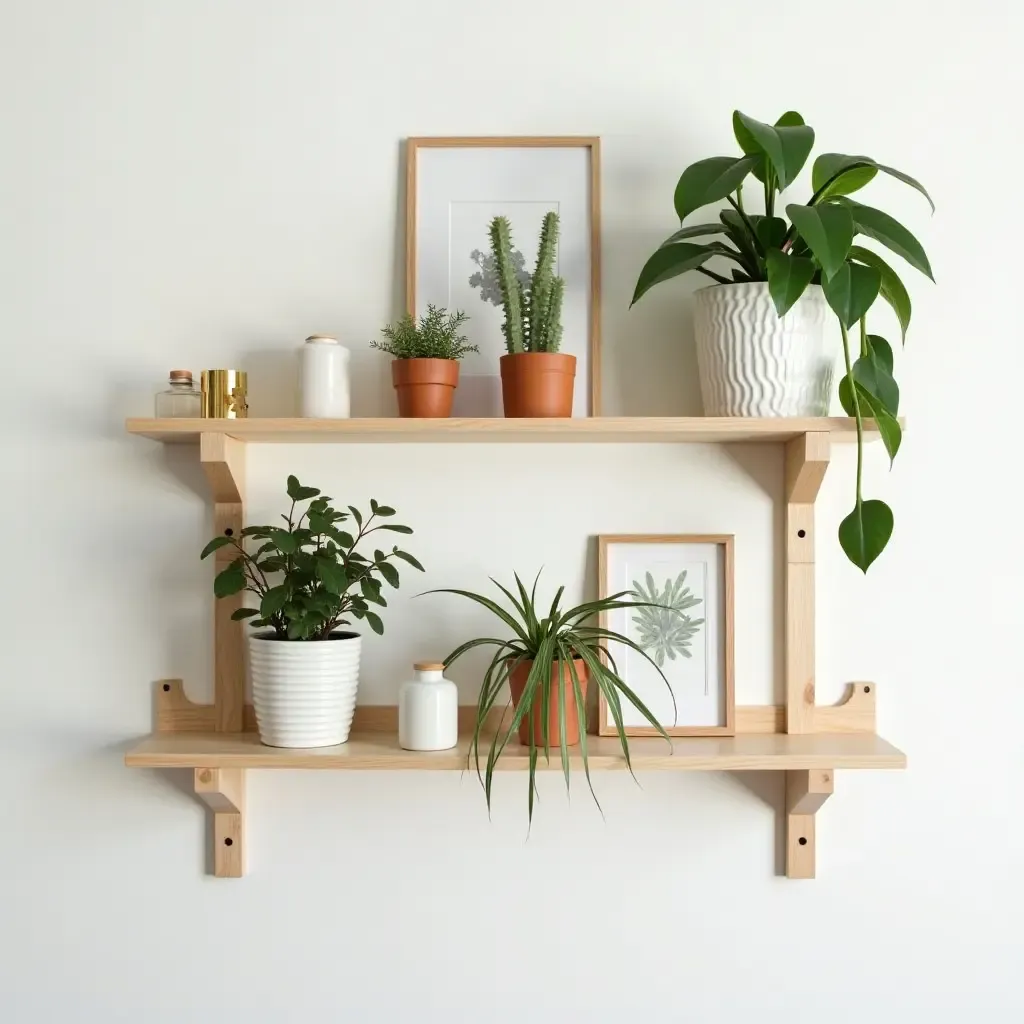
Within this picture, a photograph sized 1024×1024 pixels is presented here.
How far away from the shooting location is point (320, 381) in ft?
4.11

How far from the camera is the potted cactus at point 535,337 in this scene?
1215 mm

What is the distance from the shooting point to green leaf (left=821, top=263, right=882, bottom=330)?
3.68ft

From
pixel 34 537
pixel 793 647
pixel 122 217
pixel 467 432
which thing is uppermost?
pixel 122 217

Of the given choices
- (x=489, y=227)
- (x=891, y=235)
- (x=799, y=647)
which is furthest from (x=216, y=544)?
(x=891, y=235)

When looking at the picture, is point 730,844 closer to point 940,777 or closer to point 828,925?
point 828,925

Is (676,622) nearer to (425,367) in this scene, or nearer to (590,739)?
(590,739)

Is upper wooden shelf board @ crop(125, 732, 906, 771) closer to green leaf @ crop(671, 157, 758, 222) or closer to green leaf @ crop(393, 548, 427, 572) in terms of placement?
green leaf @ crop(393, 548, 427, 572)

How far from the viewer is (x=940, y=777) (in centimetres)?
136

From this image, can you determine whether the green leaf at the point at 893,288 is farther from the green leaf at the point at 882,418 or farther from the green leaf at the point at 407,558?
the green leaf at the point at 407,558

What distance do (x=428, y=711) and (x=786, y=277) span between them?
25.8 inches

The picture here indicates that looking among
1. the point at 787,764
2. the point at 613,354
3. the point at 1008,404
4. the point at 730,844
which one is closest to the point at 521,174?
the point at 613,354

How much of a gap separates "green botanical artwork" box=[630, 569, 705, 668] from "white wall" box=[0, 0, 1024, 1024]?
78mm

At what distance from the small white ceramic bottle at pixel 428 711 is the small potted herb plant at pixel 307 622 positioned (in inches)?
2.9

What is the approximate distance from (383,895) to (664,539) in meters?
0.61
